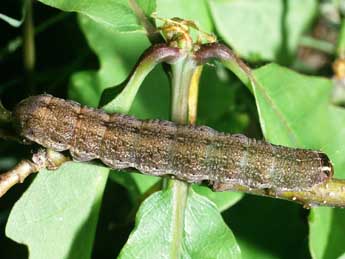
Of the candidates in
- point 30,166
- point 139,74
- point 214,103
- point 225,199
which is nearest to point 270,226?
point 225,199

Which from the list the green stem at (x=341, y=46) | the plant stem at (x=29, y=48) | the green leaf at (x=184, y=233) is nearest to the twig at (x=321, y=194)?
the green leaf at (x=184, y=233)

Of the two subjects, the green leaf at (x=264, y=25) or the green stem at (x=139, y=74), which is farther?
the green leaf at (x=264, y=25)

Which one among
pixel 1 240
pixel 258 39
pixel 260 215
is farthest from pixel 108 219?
pixel 258 39

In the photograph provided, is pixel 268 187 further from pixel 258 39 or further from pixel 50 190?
pixel 258 39

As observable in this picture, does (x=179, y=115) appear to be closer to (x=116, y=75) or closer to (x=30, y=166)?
(x=30, y=166)

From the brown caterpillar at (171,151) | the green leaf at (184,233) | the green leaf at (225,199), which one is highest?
the brown caterpillar at (171,151)

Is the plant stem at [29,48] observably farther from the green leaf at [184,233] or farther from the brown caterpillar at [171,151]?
the green leaf at [184,233]

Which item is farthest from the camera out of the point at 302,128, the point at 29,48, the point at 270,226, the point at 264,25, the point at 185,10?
the point at 264,25

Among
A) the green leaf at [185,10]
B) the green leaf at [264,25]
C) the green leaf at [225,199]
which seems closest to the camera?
the green leaf at [225,199]

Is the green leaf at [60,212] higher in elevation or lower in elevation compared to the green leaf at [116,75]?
lower
